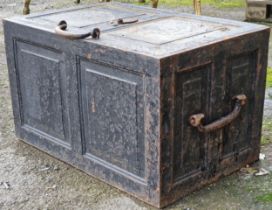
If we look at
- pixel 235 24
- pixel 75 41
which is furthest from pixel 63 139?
pixel 235 24

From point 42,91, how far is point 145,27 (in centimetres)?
75

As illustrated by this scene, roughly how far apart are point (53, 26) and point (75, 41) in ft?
0.96

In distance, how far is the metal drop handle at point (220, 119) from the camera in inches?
113

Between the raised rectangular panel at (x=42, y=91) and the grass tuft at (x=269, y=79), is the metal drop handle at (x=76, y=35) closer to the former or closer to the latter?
the raised rectangular panel at (x=42, y=91)

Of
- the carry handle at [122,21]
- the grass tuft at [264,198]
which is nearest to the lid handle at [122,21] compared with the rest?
the carry handle at [122,21]

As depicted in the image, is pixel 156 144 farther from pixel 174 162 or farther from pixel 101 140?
pixel 101 140

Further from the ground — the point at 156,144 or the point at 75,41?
the point at 75,41

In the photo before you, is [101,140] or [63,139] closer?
[101,140]

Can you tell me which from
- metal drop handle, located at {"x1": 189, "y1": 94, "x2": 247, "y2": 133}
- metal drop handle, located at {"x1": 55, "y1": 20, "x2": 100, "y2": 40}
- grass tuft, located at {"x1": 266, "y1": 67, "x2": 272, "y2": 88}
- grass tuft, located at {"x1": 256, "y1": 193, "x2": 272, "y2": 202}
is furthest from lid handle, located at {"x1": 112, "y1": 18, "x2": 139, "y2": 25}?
grass tuft, located at {"x1": 266, "y1": 67, "x2": 272, "y2": 88}

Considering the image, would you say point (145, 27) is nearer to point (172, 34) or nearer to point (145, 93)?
point (172, 34)

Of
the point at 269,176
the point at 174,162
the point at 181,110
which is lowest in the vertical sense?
the point at 269,176

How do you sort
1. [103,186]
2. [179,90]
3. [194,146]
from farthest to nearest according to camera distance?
1. [103,186]
2. [194,146]
3. [179,90]

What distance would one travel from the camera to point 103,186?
10.4 feet

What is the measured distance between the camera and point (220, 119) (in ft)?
9.79
